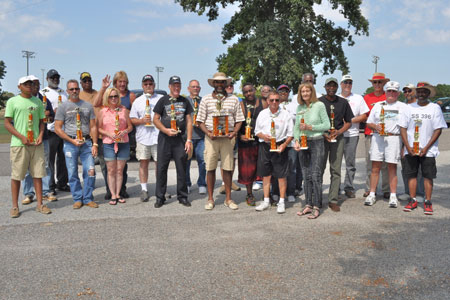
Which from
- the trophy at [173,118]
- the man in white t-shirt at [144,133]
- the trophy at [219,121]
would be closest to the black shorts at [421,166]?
the trophy at [219,121]

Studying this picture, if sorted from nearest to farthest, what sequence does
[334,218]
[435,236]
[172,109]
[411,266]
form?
[411,266]
[435,236]
[334,218]
[172,109]

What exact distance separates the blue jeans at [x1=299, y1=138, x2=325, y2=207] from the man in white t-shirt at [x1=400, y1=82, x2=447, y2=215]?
140cm

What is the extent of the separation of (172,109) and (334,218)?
3.02 m

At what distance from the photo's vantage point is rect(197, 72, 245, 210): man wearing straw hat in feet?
21.0

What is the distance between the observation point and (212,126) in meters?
6.50

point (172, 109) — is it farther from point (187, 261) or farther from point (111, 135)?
point (187, 261)

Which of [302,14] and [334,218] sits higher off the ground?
[302,14]

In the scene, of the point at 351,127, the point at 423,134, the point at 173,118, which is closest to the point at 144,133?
the point at 173,118

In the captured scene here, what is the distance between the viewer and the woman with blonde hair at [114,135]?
22.2 feet

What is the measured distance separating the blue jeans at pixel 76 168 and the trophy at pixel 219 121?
2.12 m

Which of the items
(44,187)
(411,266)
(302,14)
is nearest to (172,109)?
(44,187)

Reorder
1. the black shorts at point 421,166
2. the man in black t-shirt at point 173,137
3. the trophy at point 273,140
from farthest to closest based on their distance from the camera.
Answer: the man in black t-shirt at point 173,137 < the black shorts at point 421,166 < the trophy at point 273,140

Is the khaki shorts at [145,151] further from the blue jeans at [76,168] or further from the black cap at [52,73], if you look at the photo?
the black cap at [52,73]

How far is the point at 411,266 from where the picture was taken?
158 inches
